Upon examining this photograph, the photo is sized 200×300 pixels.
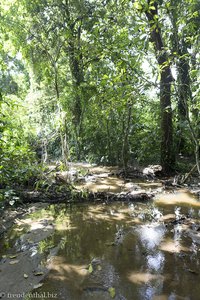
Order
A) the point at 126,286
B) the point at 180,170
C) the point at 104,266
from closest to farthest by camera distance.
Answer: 1. the point at 126,286
2. the point at 104,266
3. the point at 180,170

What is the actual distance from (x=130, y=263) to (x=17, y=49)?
42.4 feet

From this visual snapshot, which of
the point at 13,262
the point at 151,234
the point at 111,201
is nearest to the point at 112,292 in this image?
the point at 13,262

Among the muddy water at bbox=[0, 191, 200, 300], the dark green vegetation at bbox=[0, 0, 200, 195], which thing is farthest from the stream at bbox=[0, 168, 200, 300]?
the dark green vegetation at bbox=[0, 0, 200, 195]

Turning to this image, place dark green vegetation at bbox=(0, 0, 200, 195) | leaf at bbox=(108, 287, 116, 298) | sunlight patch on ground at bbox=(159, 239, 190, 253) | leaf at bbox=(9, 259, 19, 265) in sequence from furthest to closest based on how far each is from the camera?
1. dark green vegetation at bbox=(0, 0, 200, 195)
2. sunlight patch on ground at bbox=(159, 239, 190, 253)
3. leaf at bbox=(9, 259, 19, 265)
4. leaf at bbox=(108, 287, 116, 298)

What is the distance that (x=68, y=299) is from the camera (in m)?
2.63

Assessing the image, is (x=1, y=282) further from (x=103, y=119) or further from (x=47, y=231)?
(x=103, y=119)

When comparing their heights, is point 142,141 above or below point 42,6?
below

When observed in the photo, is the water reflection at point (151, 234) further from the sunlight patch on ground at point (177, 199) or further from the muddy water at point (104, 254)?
the sunlight patch on ground at point (177, 199)

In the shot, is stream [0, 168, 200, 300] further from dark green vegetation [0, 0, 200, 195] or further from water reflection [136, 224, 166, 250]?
dark green vegetation [0, 0, 200, 195]

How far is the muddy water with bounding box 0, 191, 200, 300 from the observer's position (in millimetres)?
2805

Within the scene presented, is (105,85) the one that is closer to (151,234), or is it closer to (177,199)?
(177,199)

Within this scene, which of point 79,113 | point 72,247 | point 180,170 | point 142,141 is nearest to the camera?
point 72,247

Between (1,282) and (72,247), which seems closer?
(1,282)

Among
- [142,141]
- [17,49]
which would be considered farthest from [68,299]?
[17,49]
